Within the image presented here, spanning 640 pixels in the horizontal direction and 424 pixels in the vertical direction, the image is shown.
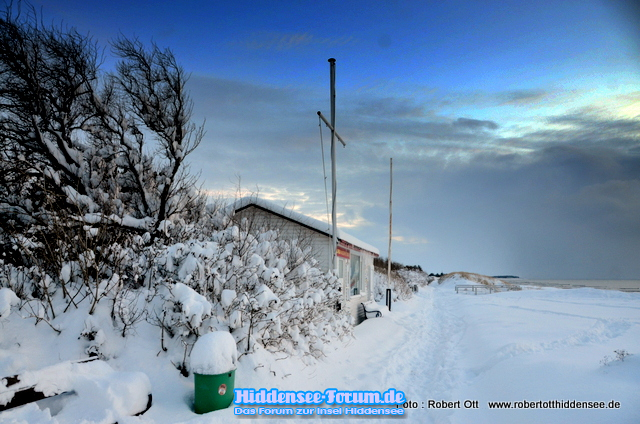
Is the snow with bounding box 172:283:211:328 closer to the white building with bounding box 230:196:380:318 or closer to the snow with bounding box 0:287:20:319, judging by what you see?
the snow with bounding box 0:287:20:319

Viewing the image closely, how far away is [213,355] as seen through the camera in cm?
504

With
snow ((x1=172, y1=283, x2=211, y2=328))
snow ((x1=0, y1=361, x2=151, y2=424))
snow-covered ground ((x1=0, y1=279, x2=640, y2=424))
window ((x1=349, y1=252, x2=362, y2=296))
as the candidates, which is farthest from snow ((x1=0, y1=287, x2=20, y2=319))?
window ((x1=349, y1=252, x2=362, y2=296))

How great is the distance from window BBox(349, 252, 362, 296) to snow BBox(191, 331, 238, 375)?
1088 centimetres

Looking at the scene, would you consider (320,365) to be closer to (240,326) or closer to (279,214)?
(240,326)

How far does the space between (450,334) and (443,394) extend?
724 cm

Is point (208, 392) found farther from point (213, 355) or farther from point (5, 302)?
point (5, 302)

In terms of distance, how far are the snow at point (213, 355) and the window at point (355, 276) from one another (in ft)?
35.7

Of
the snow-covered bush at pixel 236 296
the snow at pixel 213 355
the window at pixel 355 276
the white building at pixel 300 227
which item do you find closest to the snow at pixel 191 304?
the snow-covered bush at pixel 236 296

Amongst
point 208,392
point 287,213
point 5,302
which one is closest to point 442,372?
point 208,392

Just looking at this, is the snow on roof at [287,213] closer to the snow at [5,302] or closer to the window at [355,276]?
the window at [355,276]

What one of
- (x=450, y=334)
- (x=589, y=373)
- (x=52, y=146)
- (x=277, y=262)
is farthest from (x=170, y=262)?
(x=450, y=334)

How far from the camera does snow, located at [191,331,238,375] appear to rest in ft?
16.4

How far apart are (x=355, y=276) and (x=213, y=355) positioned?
1241cm

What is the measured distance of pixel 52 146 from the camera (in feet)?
37.1
